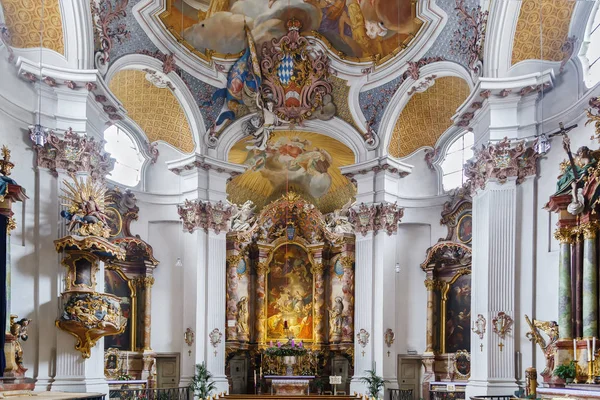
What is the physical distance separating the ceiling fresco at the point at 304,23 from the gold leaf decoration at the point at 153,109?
1.59 meters

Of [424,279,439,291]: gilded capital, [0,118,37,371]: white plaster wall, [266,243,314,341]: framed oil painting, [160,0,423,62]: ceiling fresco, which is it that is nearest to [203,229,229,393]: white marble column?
[266,243,314,341]: framed oil painting

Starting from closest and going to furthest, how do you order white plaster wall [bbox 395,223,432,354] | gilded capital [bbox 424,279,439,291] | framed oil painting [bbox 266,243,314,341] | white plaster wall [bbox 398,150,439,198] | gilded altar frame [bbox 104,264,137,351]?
gilded altar frame [bbox 104,264,137,351]
gilded capital [bbox 424,279,439,291]
white plaster wall [bbox 395,223,432,354]
white plaster wall [bbox 398,150,439,198]
framed oil painting [bbox 266,243,314,341]

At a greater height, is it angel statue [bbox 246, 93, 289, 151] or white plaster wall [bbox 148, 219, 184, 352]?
angel statue [bbox 246, 93, 289, 151]

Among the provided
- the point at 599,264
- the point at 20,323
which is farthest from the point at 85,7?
the point at 599,264

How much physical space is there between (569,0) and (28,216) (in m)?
11.4

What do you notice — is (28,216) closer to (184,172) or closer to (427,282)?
(184,172)

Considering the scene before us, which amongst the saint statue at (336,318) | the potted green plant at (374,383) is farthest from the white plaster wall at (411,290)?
the saint statue at (336,318)

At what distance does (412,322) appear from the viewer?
2253 centimetres

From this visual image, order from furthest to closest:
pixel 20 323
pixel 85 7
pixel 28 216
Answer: pixel 85 7 → pixel 28 216 → pixel 20 323

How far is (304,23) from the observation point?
20938 mm

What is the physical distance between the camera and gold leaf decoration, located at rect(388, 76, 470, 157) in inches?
816

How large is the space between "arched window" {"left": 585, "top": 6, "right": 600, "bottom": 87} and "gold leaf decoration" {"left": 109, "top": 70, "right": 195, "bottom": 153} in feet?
36.0

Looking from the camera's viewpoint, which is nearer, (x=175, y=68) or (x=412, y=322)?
(x=175, y=68)

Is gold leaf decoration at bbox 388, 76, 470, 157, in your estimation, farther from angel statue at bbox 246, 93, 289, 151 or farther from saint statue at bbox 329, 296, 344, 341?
saint statue at bbox 329, 296, 344, 341
